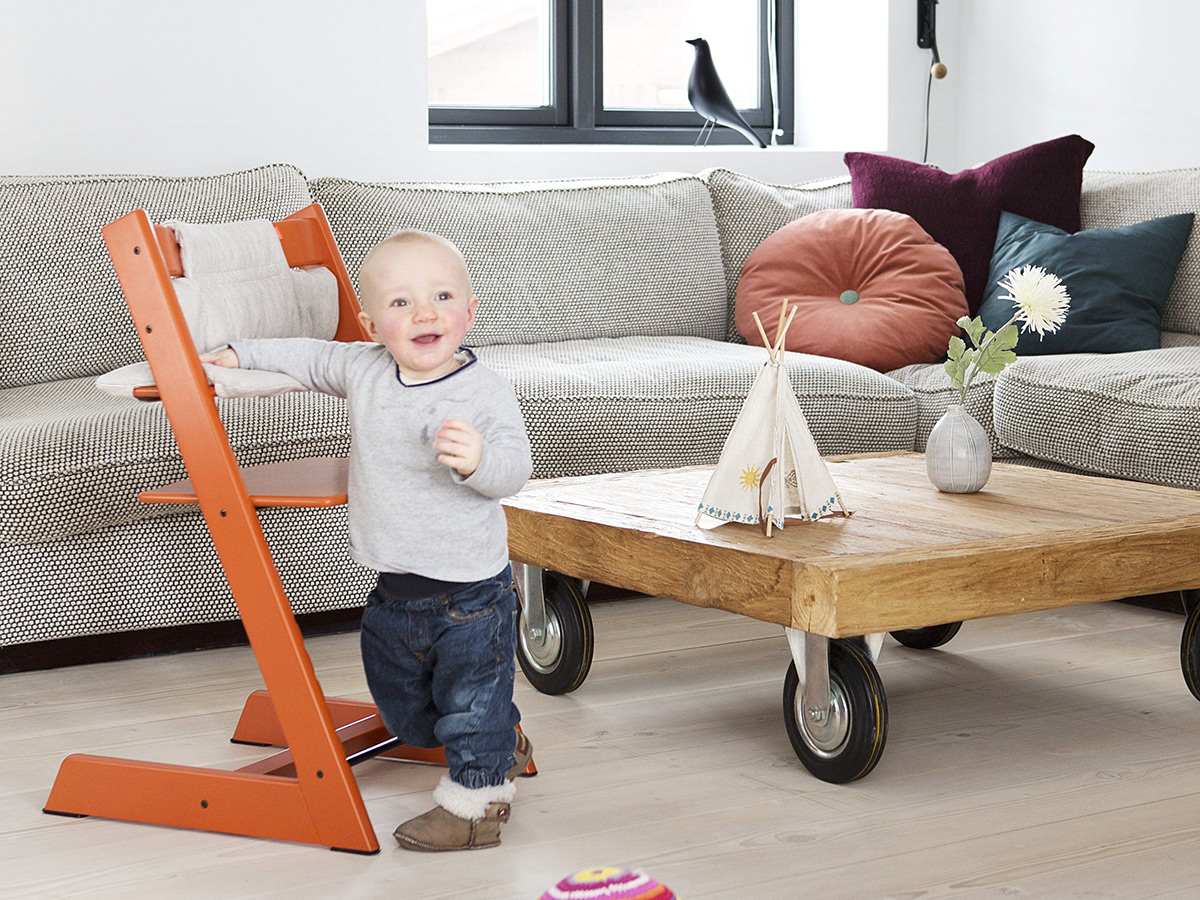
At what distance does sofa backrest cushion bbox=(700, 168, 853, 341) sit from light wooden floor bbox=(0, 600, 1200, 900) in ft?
3.83

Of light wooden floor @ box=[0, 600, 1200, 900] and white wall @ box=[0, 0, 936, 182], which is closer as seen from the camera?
light wooden floor @ box=[0, 600, 1200, 900]

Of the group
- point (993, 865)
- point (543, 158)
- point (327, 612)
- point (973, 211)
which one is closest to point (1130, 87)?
point (973, 211)

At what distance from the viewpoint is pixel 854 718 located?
1.55 metres

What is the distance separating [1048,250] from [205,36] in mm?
1890

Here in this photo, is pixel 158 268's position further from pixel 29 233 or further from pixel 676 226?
pixel 676 226

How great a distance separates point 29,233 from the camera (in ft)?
8.01

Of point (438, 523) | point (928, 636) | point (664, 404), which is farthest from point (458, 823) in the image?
point (664, 404)

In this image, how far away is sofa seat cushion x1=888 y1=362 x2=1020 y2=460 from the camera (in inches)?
101

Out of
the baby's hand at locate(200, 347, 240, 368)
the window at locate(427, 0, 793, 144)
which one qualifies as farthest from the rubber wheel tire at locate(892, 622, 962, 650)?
the window at locate(427, 0, 793, 144)

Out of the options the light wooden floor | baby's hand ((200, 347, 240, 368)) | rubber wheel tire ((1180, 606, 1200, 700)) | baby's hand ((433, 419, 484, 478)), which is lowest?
the light wooden floor

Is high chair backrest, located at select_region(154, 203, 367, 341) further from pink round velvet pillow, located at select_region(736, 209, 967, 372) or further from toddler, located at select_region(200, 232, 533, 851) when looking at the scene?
pink round velvet pillow, located at select_region(736, 209, 967, 372)

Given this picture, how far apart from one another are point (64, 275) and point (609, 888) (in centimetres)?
188

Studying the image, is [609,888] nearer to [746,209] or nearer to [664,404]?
[664,404]

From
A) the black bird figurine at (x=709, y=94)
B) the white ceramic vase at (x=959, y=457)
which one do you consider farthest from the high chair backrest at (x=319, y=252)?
the black bird figurine at (x=709, y=94)
